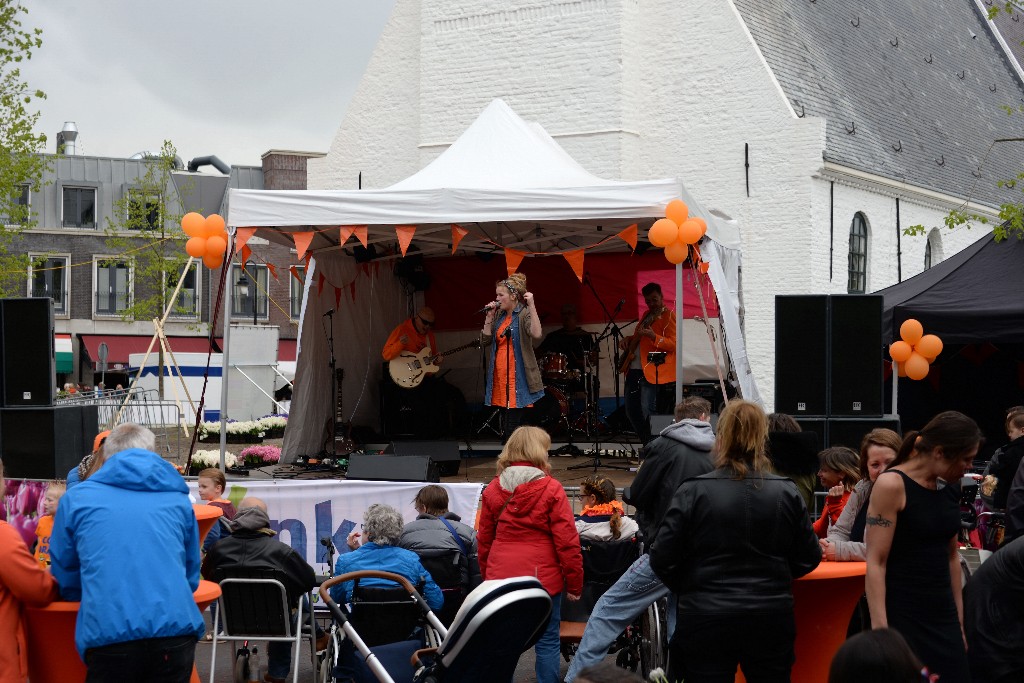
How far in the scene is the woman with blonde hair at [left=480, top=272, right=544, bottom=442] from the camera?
1105 cm

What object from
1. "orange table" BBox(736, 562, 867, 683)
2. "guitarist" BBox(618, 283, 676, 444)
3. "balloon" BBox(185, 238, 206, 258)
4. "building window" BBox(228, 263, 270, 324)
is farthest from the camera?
"building window" BBox(228, 263, 270, 324)

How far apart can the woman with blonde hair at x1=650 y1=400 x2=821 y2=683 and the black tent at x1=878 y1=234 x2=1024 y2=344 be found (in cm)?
847

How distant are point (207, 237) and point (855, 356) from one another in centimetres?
573

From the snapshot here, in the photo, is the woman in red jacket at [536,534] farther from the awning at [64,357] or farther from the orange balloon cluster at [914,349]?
the awning at [64,357]

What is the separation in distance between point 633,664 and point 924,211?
62.0ft

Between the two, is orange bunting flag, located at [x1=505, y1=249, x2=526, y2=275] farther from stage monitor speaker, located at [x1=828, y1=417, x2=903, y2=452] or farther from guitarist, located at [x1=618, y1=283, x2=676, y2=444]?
stage monitor speaker, located at [x1=828, y1=417, x2=903, y2=452]

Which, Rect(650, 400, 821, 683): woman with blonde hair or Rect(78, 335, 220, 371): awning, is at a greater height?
Rect(78, 335, 220, 371): awning

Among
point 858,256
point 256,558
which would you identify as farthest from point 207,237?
point 858,256

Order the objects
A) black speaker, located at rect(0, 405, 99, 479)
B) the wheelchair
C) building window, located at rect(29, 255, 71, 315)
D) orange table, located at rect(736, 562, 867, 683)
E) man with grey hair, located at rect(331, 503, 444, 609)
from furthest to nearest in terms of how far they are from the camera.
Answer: building window, located at rect(29, 255, 71, 315)
black speaker, located at rect(0, 405, 99, 479)
the wheelchair
man with grey hair, located at rect(331, 503, 444, 609)
orange table, located at rect(736, 562, 867, 683)

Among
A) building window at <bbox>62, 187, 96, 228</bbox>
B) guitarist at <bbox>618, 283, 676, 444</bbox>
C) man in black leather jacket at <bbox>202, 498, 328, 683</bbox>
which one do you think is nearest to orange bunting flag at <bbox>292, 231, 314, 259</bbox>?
guitarist at <bbox>618, 283, 676, 444</bbox>

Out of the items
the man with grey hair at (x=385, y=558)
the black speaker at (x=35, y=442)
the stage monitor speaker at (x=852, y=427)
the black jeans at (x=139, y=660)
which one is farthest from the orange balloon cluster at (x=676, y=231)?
the black jeans at (x=139, y=660)

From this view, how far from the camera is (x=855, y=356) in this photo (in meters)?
10.1

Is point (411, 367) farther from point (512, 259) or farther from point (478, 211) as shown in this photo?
point (478, 211)

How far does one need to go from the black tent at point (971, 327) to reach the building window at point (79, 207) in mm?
36611
